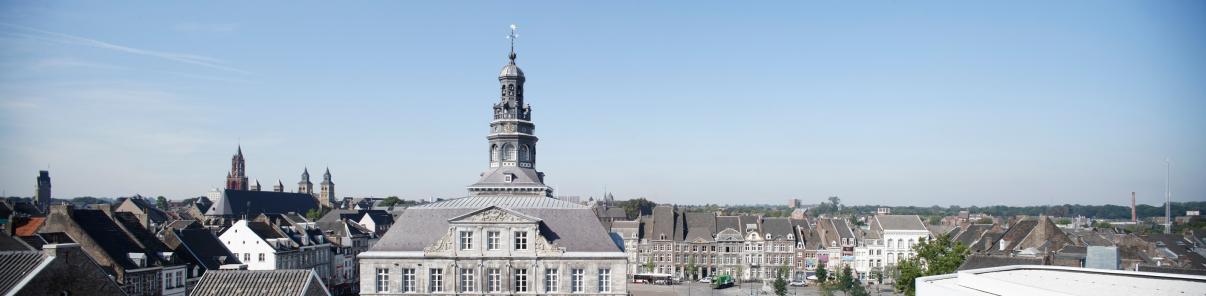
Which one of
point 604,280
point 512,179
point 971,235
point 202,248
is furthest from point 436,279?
point 971,235

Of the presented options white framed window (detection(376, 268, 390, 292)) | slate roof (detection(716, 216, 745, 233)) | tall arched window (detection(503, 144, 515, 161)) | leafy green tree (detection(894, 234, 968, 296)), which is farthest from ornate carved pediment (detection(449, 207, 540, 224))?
slate roof (detection(716, 216, 745, 233))

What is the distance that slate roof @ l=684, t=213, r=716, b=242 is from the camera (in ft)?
343

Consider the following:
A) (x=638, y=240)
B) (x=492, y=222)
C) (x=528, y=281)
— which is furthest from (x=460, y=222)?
(x=638, y=240)

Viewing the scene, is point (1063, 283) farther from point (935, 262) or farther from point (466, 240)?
point (466, 240)

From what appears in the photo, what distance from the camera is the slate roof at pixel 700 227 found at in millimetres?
104438

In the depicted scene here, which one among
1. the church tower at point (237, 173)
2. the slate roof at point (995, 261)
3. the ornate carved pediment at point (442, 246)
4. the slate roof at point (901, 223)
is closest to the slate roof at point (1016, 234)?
the slate roof at point (995, 261)

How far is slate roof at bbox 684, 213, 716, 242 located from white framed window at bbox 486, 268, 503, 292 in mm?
60247

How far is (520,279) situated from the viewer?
46344 mm

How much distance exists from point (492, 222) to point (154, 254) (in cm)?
2224

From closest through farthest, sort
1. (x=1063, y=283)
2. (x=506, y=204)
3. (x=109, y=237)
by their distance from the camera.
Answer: (x=1063, y=283), (x=506, y=204), (x=109, y=237)

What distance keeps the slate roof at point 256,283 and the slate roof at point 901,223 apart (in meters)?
89.5

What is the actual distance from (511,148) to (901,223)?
63.5m

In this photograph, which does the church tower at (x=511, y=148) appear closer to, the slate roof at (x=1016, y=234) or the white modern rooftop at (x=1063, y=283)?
the white modern rooftop at (x=1063, y=283)

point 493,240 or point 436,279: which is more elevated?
point 493,240
